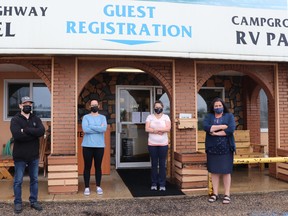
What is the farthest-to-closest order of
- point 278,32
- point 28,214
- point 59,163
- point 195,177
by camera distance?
point 278,32 < point 195,177 < point 59,163 < point 28,214

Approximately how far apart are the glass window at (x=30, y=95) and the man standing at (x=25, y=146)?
397 cm

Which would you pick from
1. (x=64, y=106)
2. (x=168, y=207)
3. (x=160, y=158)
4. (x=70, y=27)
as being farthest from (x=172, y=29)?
(x=168, y=207)

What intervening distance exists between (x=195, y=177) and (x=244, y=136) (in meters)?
3.04

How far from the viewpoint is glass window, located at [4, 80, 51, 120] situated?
29.8 feet

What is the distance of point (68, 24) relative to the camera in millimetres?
6129

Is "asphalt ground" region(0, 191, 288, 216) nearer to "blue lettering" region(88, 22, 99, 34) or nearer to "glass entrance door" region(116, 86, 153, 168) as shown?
"blue lettering" region(88, 22, 99, 34)

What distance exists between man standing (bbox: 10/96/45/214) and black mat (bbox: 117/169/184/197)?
6.15 feet

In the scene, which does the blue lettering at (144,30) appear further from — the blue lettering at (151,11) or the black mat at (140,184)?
the black mat at (140,184)

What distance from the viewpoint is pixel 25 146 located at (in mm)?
5117

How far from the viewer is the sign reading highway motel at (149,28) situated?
6051mm

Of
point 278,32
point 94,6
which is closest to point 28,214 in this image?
point 94,6

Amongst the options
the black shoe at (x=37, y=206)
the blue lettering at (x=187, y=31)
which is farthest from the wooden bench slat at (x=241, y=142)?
the black shoe at (x=37, y=206)

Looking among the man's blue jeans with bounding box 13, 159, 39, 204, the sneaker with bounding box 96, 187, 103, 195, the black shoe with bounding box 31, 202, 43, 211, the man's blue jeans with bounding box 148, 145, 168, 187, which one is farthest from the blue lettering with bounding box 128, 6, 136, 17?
the black shoe with bounding box 31, 202, 43, 211

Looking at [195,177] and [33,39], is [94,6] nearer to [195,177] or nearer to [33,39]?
[33,39]
